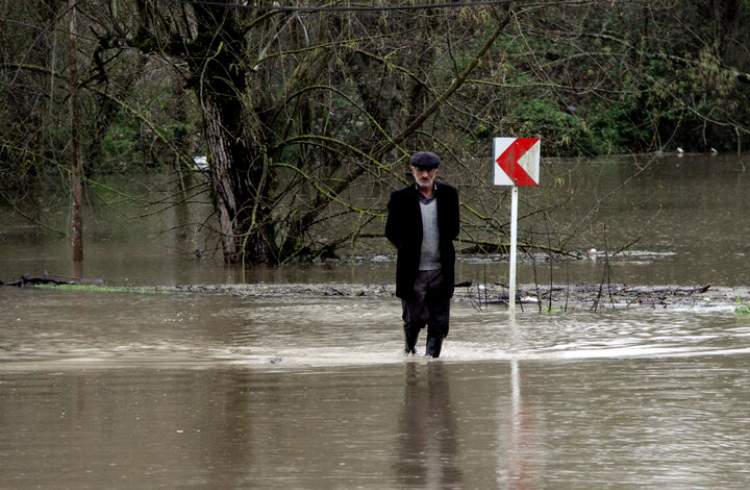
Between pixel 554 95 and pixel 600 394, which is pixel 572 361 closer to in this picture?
pixel 600 394

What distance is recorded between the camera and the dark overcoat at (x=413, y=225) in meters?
9.95

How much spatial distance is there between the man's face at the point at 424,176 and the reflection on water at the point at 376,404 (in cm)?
127

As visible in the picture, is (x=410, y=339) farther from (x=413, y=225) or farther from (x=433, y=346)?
(x=413, y=225)

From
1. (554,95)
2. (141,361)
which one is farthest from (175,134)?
(141,361)

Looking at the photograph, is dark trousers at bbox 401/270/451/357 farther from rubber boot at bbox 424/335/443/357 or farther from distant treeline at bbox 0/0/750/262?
distant treeline at bbox 0/0/750/262

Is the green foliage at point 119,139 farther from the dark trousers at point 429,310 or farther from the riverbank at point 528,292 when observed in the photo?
the dark trousers at point 429,310

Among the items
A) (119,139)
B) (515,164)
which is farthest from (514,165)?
(119,139)

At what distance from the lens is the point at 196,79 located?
70.2ft

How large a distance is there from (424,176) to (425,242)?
50 centimetres

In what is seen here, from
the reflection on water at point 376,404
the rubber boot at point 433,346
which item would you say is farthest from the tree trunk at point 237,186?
the rubber boot at point 433,346

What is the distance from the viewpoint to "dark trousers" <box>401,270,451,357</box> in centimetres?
1016

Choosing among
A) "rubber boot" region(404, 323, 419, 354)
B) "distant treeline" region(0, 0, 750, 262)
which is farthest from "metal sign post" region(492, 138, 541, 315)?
"distant treeline" region(0, 0, 750, 262)

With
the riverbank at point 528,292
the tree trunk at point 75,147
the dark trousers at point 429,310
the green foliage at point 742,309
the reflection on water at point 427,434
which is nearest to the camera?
the reflection on water at point 427,434

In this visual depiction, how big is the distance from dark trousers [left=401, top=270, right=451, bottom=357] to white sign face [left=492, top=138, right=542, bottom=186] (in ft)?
13.3
